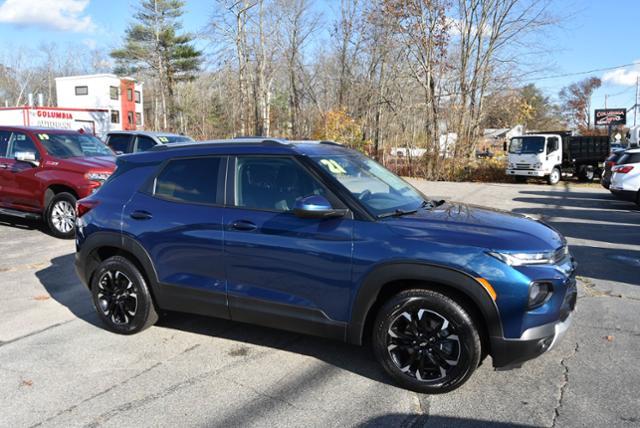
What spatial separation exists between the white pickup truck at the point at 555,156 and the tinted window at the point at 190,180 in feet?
68.3

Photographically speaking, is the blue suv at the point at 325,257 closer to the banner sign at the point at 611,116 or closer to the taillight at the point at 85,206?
the taillight at the point at 85,206

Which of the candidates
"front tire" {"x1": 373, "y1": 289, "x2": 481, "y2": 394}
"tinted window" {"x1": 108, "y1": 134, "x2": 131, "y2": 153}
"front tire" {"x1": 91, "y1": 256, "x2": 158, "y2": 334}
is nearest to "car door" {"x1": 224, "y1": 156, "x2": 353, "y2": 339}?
"front tire" {"x1": 373, "y1": 289, "x2": 481, "y2": 394}

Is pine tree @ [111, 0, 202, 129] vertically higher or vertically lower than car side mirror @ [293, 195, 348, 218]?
higher

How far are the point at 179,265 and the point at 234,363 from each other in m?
0.93

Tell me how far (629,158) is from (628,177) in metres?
0.54

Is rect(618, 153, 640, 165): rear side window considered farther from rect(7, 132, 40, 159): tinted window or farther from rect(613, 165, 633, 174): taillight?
rect(7, 132, 40, 159): tinted window

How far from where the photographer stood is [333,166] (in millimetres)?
4035

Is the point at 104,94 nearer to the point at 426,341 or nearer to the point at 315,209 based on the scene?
the point at 315,209

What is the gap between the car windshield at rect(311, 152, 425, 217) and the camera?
3846 mm

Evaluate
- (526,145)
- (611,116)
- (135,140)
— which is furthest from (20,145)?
(611,116)

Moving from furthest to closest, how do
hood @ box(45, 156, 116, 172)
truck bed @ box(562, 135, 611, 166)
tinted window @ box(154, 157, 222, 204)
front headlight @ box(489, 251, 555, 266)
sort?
truck bed @ box(562, 135, 611, 166)
hood @ box(45, 156, 116, 172)
tinted window @ box(154, 157, 222, 204)
front headlight @ box(489, 251, 555, 266)

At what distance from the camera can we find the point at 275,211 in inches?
153

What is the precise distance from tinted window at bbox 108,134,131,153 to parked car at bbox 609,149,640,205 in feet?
43.4

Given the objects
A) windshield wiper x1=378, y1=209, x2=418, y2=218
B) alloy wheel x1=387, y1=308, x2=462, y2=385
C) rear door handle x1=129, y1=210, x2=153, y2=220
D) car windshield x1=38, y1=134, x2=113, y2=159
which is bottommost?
alloy wheel x1=387, y1=308, x2=462, y2=385
